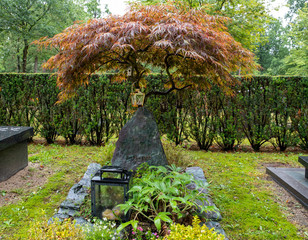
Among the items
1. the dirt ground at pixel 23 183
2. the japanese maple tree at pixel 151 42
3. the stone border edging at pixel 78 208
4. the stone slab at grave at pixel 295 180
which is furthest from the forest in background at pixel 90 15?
the dirt ground at pixel 23 183

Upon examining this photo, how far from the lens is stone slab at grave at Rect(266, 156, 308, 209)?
10.1 ft

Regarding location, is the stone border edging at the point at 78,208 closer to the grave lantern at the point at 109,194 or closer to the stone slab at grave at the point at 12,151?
the grave lantern at the point at 109,194

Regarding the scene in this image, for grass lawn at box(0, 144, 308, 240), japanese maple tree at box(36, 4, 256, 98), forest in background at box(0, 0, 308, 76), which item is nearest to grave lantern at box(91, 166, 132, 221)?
grass lawn at box(0, 144, 308, 240)

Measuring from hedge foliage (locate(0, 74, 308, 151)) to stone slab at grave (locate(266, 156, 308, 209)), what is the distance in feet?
5.55

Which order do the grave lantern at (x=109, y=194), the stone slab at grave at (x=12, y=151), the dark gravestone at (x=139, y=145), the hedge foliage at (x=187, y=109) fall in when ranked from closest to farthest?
the grave lantern at (x=109, y=194) → the dark gravestone at (x=139, y=145) → the stone slab at grave at (x=12, y=151) → the hedge foliage at (x=187, y=109)

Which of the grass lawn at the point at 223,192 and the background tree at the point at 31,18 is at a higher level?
the background tree at the point at 31,18

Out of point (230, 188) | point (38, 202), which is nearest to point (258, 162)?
point (230, 188)

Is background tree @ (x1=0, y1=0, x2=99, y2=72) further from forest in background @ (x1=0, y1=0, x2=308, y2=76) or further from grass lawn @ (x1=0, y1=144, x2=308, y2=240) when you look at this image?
grass lawn @ (x1=0, y1=144, x2=308, y2=240)

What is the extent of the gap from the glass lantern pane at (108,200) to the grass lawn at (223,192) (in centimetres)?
59

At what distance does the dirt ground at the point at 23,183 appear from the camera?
10.1ft

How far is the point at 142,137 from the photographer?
133 inches

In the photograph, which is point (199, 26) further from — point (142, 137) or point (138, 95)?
point (142, 137)

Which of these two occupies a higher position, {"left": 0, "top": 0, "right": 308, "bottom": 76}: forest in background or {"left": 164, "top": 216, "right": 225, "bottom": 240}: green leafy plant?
{"left": 0, "top": 0, "right": 308, "bottom": 76}: forest in background

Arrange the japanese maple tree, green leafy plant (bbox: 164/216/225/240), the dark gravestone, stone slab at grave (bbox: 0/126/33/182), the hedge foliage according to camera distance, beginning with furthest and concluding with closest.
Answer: the hedge foliage → stone slab at grave (bbox: 0/126/33/182) → the dark gravestone → the japanese maple tree → green leafy plant (bbox: 164/216/225/240)
